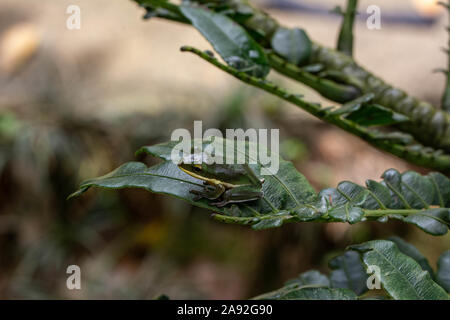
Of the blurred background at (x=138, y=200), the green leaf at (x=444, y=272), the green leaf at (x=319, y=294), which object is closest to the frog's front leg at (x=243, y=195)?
the green leaf at (x=319, y=294)

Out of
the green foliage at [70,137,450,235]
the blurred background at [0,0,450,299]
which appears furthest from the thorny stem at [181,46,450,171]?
the blurred background at [0,0,450,299]

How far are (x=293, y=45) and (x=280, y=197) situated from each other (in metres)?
0.24

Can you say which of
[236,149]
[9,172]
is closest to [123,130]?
[9,172]

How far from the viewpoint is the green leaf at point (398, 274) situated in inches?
14.9

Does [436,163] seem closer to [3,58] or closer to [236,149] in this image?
[236,149]

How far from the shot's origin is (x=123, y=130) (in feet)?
7.85

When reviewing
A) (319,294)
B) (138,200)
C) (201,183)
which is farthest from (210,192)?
(138,200)

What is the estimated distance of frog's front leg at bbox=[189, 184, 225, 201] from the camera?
41cm

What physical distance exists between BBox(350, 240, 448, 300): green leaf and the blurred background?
4.89 ft

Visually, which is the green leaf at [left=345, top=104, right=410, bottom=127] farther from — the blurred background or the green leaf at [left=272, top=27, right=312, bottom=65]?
the blurred background

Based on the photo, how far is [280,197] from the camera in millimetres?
433

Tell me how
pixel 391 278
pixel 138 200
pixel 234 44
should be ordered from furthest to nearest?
pixel 138 200
pixel 234 44
pixel 391 278

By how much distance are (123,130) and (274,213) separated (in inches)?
81.6

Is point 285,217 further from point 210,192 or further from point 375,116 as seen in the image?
point 375,116
